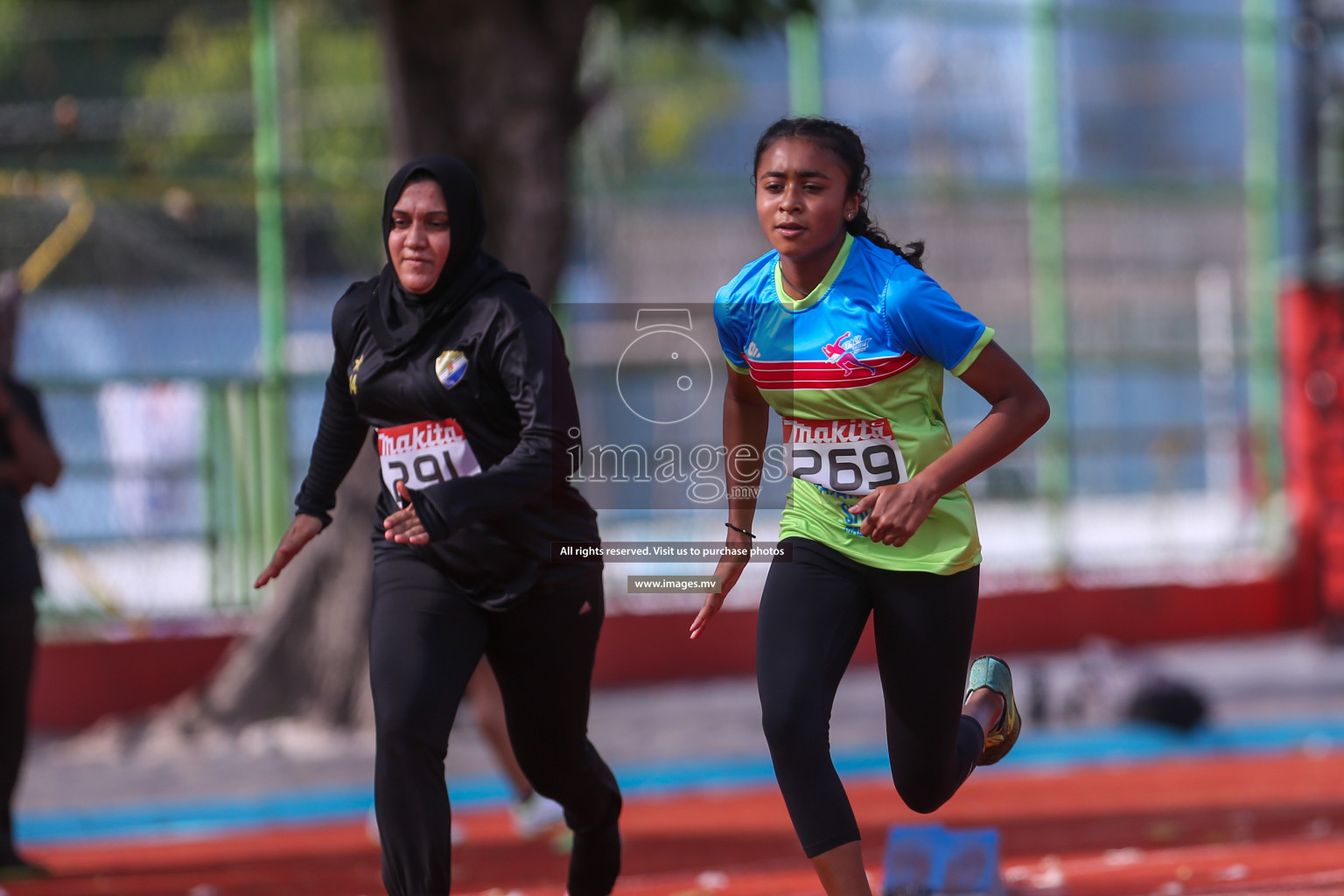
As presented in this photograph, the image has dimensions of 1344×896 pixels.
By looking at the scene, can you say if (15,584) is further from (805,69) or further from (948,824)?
(805,69)

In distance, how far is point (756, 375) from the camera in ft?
12.6

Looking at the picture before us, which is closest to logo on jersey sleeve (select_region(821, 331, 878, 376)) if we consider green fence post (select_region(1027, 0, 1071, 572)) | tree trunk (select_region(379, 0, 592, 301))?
tree trunk (select_region(379, 0, 592, 301))

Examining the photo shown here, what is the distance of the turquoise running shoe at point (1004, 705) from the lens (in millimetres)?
4246

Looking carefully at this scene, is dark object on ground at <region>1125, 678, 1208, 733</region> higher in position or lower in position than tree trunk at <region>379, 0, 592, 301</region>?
lower

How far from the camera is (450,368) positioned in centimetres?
391

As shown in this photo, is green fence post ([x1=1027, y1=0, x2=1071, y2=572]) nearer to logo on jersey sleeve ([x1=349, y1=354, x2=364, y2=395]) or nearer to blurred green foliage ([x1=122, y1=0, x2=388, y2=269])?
blurred green foliage ([x1=122, y1=0, x2=388, y2=269])

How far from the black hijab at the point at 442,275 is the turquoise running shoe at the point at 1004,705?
1676mm

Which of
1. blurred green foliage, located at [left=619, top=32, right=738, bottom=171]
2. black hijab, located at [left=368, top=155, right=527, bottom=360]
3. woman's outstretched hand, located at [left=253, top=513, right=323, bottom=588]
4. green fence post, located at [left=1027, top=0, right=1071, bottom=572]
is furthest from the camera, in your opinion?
blurred green foliage, located at [left=619, top=32, right=738, bottom=171]

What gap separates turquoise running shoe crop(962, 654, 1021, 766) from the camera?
4246 millimetres

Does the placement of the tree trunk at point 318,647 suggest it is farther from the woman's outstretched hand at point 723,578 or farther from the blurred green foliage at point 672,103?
the blurred green foliage at point 672,103

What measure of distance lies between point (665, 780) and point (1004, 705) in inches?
156

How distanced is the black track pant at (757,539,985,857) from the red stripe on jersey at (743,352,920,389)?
40 cm

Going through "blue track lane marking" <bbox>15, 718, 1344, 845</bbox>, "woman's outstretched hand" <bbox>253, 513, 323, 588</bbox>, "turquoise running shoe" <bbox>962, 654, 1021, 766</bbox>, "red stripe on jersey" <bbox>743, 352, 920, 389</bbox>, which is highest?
"red stripe on jersey" <bbox>743, 352, 920, 389</bbox>

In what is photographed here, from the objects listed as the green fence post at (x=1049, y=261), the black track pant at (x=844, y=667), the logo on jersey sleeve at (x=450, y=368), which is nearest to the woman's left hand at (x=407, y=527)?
the logo on jersey sleeve at (x=450, y=368)
